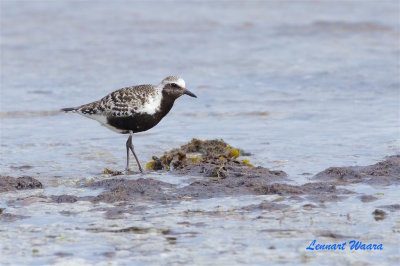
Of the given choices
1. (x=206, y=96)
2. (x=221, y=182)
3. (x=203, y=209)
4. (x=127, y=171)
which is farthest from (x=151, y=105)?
(x=206, y=96)

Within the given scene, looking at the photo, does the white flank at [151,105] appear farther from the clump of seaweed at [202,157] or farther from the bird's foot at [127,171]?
the bird's foot at [127,171]

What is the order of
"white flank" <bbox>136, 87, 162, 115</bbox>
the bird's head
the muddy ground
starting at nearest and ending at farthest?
the muddy ground, "white flank" <bbox>136, 87, 162, 115</bbox>, the bird's head

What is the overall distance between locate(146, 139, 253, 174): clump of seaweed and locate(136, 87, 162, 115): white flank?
18.7 inches

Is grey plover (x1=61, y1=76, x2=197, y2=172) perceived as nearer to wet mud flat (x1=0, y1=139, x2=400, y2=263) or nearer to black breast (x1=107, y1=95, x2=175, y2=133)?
black breast (x1=107, y1=95, x2=175, y2=133)

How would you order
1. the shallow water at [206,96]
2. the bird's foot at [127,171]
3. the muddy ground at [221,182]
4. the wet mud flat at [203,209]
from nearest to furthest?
the wet mud flat at [203,209] → the shallow water at [206,96] → the muddy ground at [221,182] → the bird's foot at [127,171]

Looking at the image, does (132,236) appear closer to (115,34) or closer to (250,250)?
(250,250)

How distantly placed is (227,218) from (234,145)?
3.29m

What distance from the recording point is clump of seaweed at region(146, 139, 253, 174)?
824cm

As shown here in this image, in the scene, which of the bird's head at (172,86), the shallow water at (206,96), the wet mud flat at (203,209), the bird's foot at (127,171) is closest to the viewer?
the wet mud flat at (203,209)

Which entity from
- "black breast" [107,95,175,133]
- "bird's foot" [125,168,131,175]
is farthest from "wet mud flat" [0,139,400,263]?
"black breast" [107,95,175,133]

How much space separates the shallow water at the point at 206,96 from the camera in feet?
20.4

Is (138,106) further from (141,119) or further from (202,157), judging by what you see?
(202,157)

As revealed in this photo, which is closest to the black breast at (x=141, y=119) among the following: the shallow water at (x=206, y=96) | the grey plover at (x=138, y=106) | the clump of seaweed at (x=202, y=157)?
the grey plover at (x=138, y=106)

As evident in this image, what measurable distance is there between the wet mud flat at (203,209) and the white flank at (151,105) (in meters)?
0.57
